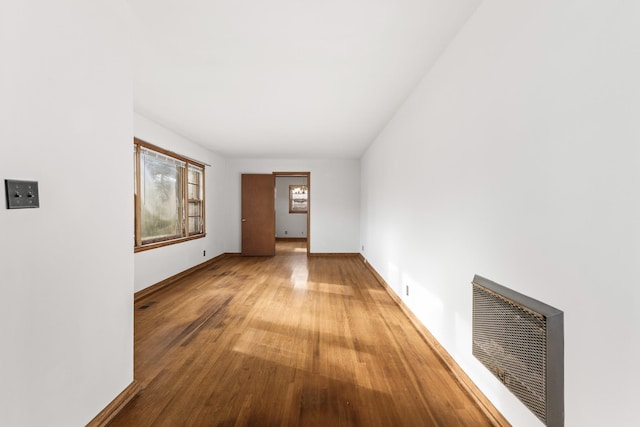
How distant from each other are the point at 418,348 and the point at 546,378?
130cm

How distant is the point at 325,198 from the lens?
6.99m

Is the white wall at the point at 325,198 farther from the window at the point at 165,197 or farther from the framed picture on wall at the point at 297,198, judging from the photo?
the framed picture on wall at the point at 297,198

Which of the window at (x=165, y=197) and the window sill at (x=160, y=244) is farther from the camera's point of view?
the window at (x=165, y=197)

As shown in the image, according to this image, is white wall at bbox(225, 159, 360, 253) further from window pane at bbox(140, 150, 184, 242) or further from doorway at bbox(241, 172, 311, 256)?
window pane at bbox(140, 150, 184, 242)

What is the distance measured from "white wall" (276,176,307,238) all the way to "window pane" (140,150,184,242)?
540cm

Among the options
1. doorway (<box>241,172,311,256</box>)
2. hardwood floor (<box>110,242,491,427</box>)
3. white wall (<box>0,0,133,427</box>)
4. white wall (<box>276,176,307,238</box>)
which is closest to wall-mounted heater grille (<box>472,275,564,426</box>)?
hardwood floor (<box>110,242,491,427</box>)

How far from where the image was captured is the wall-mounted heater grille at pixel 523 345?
44.4 inches

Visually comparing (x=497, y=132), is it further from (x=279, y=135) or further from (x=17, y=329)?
(x=279, y=135)

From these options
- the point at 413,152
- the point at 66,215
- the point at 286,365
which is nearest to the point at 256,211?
the point at 413,152

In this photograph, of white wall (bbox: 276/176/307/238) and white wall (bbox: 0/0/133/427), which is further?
white wall (bbox: 276/176/307/238)

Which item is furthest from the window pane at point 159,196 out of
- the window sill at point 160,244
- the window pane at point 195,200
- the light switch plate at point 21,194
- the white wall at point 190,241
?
the light switch plate at point 21,194

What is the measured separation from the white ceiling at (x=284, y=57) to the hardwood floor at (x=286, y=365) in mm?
2427

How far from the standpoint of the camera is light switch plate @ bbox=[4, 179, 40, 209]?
3.46 ft

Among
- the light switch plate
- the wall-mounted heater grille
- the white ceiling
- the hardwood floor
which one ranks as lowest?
the hardwood floor
